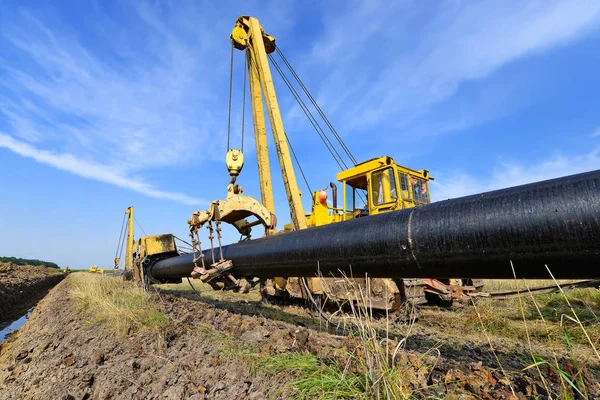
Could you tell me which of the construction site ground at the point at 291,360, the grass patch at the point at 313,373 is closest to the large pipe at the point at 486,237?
the construction site ground at the point at 291,360

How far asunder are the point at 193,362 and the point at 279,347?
755 mm

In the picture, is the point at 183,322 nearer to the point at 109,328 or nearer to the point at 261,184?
the point at 109,328

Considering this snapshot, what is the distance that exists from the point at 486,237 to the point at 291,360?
145cm

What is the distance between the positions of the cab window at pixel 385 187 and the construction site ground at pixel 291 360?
2307 mm

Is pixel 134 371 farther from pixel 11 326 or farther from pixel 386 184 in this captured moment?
pixel 11 326

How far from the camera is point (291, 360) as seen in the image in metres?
2.30

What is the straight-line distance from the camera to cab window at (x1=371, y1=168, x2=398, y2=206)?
6633 millimetres

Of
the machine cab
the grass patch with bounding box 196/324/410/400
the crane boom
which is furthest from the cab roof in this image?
the grass patch with bounding box 196/324/410/400

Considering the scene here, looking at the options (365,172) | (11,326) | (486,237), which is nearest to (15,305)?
(11,326)

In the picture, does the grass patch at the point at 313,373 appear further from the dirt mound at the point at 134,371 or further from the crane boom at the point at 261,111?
the crane boom at the point at 261,111

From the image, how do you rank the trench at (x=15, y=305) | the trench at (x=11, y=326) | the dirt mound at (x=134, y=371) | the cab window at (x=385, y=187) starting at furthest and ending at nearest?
the trench at (x=15, y=305) < the trench at (x=11, y=326) < the cab window at (x=385, y=187) < the dirt mound at (x=134, y=371)

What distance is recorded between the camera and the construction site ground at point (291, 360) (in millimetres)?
1719

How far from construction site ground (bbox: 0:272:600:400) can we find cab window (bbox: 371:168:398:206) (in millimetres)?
2307

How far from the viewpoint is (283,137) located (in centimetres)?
624
